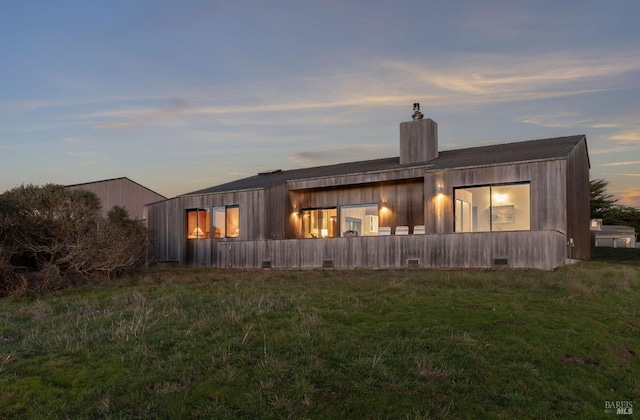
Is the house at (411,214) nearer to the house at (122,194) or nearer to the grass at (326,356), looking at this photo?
the grass at (326,356)

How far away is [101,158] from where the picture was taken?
26.1m

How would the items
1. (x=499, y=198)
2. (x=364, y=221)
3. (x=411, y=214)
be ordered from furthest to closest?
(x=364, y=221) < (x=411, y=214) < (x=499, y=198)

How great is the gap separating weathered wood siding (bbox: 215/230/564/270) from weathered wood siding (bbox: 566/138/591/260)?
2807 millimetres

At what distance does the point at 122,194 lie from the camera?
121ft

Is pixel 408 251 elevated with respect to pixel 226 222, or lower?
lower

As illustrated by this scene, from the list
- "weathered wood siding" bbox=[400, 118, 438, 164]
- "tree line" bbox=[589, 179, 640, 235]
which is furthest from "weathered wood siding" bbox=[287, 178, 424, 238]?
"tree line" bbox=[589, 179, 640, 235]

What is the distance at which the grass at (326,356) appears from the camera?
189 inches

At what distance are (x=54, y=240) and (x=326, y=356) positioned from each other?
38.8 ft

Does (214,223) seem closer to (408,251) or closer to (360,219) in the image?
(360,219)

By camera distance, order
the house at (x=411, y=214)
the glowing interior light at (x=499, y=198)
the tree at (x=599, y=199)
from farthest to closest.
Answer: the tree at (x=599, y=199), the glowing interior light at (x=499, y=198), the house at (x=411, y=214)

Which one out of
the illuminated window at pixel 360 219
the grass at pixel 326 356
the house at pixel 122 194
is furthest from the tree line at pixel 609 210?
the grass at pixel 326 356

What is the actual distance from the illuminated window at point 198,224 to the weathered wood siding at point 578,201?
1566cm

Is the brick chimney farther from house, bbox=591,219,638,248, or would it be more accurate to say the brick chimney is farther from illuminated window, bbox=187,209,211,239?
house, bbox=591,219,638,248

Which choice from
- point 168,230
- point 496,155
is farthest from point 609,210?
point 168,230
